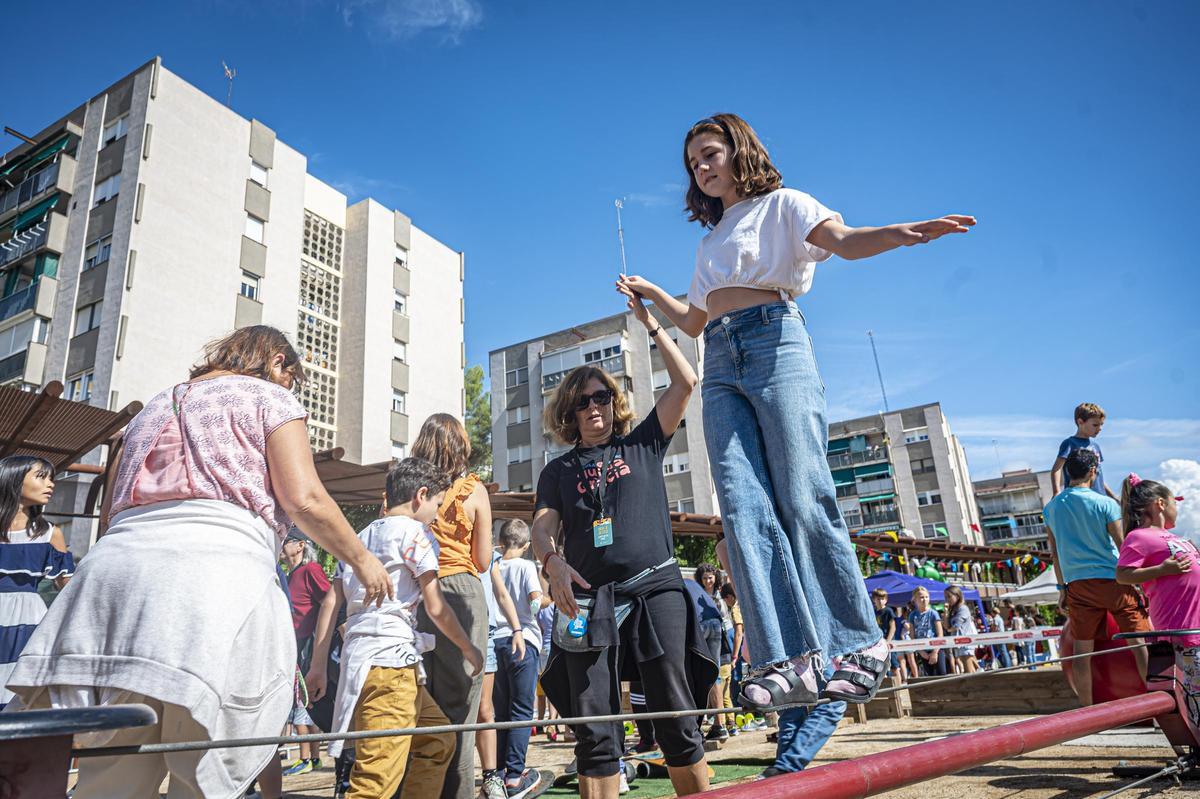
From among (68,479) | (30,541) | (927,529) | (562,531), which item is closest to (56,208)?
(68,479)

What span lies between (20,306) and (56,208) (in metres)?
3.92

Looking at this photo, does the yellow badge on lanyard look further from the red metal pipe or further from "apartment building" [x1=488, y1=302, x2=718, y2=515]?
"apartment building" [x1=488, y1=302, x2=718, y2=515]

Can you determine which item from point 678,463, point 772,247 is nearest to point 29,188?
point 678,463

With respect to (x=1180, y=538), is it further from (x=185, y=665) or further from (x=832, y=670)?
(x=185, y=665)

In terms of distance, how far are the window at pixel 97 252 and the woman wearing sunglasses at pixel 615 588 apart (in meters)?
28.2

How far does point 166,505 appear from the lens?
196 cm

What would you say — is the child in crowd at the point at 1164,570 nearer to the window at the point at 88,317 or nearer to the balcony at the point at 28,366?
A: the window at the point at 88,317

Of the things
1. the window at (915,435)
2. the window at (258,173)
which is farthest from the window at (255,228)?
the window at (915,435)

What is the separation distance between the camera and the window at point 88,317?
82.1ft

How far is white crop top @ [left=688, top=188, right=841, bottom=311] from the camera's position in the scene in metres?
2.60

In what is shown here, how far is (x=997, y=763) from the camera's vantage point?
5.55m

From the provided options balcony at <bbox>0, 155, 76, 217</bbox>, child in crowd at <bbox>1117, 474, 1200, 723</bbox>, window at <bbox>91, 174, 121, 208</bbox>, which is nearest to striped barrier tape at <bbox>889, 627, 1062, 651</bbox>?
child in crowd at <bbox>1117, 474, 1200, 723</bbox>

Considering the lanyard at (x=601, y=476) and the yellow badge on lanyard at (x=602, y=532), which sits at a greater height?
the lanyard at (x=601, y=476)

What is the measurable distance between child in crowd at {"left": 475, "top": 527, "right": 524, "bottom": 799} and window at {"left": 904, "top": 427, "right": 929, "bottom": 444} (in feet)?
218
